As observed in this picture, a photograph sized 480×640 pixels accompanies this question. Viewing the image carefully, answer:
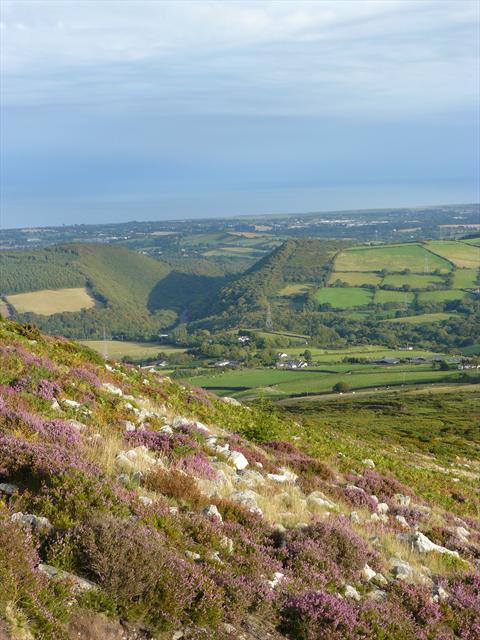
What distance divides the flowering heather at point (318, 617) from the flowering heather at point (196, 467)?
4.02 m

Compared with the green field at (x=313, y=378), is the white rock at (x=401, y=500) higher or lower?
higher

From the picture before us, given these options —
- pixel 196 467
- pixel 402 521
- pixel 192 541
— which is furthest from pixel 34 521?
pixel 402 521

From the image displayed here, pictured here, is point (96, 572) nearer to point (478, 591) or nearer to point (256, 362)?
point (478, 591)

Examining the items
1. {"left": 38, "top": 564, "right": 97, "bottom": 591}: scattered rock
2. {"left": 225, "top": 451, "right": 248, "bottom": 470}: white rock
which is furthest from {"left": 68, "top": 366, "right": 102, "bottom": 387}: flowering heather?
{"left": 38, "top": 564, "right": 97, "bottom": 591}: scattered rock

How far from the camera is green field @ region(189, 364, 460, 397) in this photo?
11331 cm

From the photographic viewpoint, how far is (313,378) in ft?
406

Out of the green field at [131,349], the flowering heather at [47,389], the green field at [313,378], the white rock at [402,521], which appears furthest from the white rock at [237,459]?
the green field at [131,349]

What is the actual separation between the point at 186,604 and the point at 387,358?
150 m

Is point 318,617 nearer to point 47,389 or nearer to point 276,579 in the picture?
point 276,579

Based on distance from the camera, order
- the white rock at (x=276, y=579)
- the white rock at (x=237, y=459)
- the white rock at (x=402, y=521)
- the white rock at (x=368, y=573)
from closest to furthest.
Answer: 1. the white rock at (x=276, y=579)
2. the white rock at (x=368, y=573)
3. the white rock at (x=402, y=521)
4. the white rock at (x=237, y=459)

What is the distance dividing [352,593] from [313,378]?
386 feet

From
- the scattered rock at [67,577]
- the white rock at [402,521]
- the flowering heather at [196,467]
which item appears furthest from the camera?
the white rock at [402,521]

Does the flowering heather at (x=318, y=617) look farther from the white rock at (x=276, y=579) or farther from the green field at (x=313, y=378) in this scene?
the green field at (x=313, y=378)

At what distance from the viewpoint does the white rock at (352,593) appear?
755 cm
